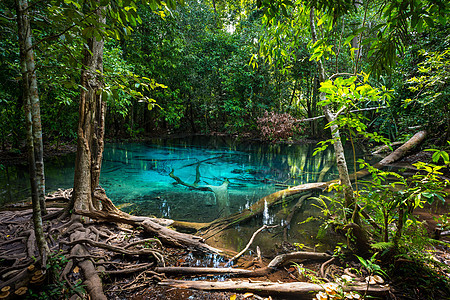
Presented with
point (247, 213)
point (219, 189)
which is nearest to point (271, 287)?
point (247, 213)

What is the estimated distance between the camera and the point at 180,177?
695 cm

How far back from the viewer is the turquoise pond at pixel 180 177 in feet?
15.3

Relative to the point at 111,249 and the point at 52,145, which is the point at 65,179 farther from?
the point at 52,145

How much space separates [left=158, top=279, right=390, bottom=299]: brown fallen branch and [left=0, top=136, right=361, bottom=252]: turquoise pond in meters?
1.93

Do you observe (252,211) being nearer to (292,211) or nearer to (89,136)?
(292,211)

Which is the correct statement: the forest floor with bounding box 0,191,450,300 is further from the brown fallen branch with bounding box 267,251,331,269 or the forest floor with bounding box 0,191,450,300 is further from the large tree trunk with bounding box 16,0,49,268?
the large tree trunk with bounding box 16,0,49,268

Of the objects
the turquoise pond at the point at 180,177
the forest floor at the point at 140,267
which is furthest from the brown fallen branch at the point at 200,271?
the turquoise pond at the point at 180,177

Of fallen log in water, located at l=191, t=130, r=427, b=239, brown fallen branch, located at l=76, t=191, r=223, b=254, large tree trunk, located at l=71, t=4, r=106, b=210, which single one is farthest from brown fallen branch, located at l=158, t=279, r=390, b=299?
large tree trunk, located at l=71, t=4, r=106, b=210

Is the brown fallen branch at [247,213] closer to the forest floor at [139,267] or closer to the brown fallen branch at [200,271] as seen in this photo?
the forest floor at [139,267]

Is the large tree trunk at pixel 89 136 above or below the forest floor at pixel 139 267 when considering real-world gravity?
above

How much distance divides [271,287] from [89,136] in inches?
115

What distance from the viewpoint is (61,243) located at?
7.68ft

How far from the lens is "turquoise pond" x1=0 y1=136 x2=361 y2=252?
15.3 ft

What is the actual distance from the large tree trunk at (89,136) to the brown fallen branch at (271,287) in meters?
1.74
